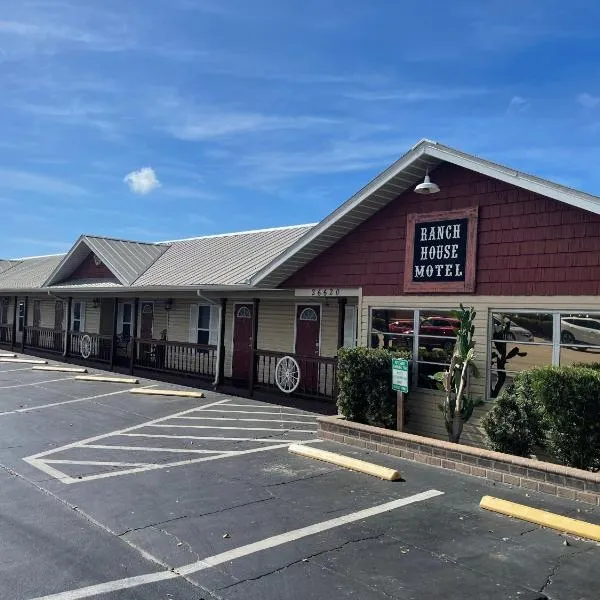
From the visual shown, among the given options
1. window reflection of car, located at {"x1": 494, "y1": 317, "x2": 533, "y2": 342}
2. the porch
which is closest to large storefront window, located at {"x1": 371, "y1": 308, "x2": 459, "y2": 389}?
window reflection of car, located at {"x1": 494, "y1": 317, "x2": 533, "y2": 342}

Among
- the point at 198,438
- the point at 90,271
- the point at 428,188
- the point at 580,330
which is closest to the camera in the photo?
the point at 580,330

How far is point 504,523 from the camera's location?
19.2 feet

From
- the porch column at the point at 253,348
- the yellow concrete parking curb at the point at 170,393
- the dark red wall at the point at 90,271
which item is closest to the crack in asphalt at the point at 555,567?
the porch column at the point at 253,348

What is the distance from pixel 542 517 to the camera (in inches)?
230

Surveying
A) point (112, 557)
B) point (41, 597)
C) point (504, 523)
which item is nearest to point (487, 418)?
point (504, 523)

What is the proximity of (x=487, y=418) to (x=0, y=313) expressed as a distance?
94.2ft

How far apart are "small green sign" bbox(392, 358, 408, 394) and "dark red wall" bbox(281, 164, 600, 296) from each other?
171 centimetres

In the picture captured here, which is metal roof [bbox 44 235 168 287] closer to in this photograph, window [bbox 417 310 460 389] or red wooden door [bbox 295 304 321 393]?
red wooden door [bbox 295 304 321 393]

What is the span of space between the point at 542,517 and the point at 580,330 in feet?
11.2

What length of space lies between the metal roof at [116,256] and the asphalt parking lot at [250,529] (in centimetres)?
987

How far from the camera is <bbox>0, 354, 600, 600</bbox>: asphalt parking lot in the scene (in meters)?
4.40

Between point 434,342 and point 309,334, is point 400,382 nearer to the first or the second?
point 434,342

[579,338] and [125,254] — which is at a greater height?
[125,254]

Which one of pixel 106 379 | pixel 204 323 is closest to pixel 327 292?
pixel 204 323
